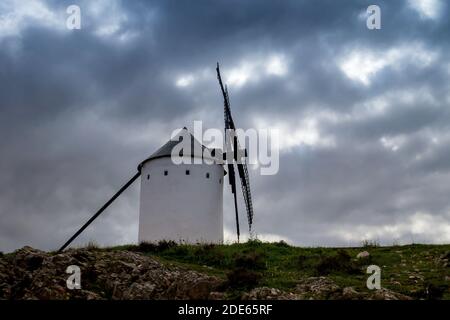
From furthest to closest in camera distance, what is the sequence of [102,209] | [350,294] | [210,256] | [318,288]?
[102,209]
[210,256]
[318,288]
[350,294]

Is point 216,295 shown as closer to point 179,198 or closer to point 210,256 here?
point 210,256

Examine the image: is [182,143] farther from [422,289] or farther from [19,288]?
[422,289]

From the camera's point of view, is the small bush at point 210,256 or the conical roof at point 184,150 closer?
the small bush at point 210,256

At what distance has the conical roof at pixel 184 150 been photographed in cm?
3350

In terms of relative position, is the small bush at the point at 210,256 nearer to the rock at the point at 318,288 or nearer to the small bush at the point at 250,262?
the small bush at the point at 250,262

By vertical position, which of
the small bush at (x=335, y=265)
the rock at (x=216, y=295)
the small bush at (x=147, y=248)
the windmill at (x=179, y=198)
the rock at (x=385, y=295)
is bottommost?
the rock at (x=216, y=295)

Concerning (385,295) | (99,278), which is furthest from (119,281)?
(385,295)

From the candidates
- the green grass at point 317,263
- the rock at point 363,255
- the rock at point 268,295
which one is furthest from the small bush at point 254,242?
the rock at point 268,295

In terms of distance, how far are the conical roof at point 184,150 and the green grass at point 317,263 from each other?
6821mm

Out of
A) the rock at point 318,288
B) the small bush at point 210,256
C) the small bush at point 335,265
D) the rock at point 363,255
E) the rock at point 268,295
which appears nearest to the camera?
the rock at point 268,295

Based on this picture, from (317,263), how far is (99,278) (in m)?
9.16

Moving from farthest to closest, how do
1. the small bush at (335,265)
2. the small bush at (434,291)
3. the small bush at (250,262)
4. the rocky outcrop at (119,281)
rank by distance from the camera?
the small bush at (250,262), the small bush at (335,265), the rocky outcrop at (119,281), the small bush at (434,291)

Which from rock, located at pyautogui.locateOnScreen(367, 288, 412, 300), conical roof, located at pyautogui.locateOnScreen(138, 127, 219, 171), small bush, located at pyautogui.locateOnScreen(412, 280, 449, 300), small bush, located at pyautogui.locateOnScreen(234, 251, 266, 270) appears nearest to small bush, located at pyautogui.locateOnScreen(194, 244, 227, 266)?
small bush, located at pyautogui.locateOnScreen(234, 251, 266, 270)

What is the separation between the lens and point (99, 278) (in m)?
20.0
